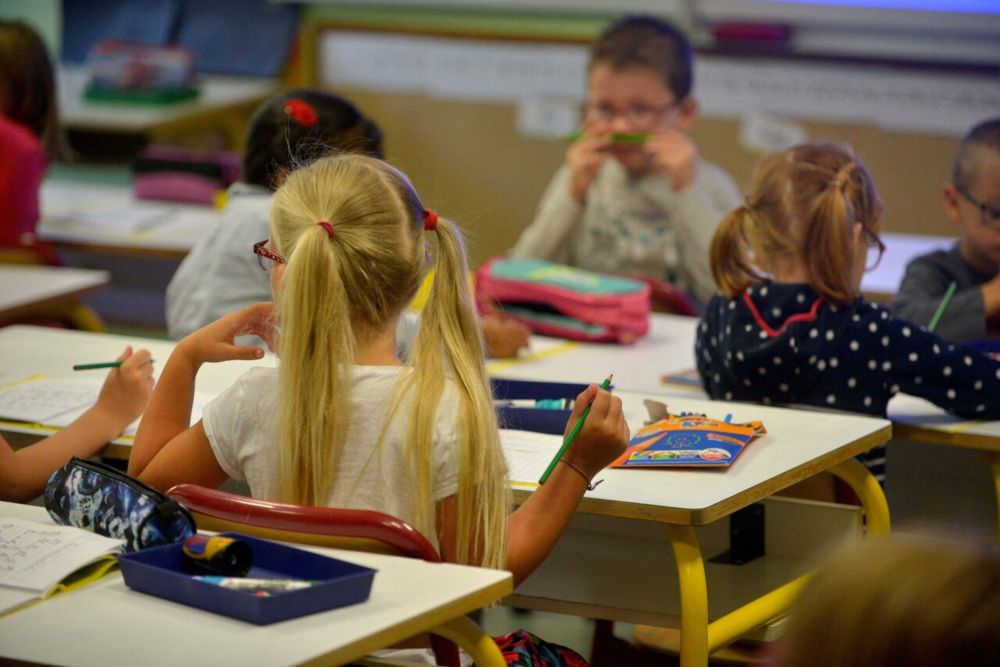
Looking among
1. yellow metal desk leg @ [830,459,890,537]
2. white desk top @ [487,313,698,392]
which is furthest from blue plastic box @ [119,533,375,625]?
white desk top @ [487,313,698,392]

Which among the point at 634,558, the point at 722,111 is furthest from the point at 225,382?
the point at 722,111

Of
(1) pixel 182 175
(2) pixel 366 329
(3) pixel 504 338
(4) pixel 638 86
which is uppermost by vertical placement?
(4) pixel 638 86

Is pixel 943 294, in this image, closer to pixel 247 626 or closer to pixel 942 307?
pixel 942 307

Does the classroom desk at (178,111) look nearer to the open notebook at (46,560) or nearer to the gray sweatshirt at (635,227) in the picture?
the gray sweatshirt at (635,227)

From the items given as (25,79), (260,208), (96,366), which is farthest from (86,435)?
(25,79)

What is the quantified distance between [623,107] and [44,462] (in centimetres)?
209

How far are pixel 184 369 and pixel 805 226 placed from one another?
112cm

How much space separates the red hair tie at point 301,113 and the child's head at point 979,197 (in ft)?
4.33

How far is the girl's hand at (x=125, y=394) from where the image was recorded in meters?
2.27

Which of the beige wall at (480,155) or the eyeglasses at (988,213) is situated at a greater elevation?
the eyeglasses at (988,213)

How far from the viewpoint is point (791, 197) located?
259cm

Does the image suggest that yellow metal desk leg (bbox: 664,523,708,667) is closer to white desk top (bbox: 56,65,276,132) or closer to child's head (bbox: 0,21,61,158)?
child's head (bbox: 0,21,61,158)

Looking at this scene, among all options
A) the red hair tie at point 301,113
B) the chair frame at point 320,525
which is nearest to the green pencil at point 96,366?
the red hair tie at point 301,113

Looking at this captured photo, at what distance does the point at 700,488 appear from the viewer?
6.54 ft
